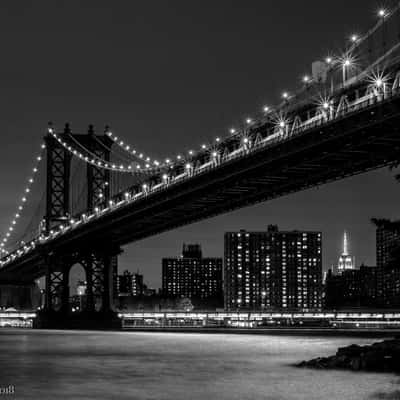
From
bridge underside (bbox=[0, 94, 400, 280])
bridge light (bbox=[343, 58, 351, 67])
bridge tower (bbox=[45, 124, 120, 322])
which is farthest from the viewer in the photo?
bridge tower (bbox=[45, 124, 120, 322])

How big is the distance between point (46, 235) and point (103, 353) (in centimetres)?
4951

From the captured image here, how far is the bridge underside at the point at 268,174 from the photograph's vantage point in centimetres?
4741

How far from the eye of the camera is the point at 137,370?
120 ft

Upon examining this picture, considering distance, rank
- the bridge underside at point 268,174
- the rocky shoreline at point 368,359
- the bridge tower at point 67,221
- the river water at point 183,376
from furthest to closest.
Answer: the bridge tower at point 67,221 → the bridge underside at point 268,174 → the rocky shoreline at point 368,359 → the river water at point 183,376

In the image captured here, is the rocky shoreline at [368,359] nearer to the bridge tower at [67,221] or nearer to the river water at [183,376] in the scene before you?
the river water at [183,376]

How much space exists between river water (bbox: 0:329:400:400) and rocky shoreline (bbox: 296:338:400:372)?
84 cm

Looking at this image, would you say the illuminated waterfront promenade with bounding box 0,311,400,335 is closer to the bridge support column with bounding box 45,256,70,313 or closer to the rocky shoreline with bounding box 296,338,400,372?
the bridge support column with bounding box 45,256,70,313

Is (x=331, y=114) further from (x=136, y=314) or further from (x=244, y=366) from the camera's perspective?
(x=136, y=314)

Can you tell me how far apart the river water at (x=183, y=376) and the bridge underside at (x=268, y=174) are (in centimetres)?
1004

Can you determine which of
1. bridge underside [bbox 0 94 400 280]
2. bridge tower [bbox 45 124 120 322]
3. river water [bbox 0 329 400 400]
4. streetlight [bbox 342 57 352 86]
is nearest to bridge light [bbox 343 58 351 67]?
streetlight [bbox 342 57 352 86]

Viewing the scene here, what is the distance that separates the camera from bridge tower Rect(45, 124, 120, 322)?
304ft

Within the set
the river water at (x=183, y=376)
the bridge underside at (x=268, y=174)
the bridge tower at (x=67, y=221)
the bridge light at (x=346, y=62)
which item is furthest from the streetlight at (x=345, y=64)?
the bridge tower at (x=67, y=221)

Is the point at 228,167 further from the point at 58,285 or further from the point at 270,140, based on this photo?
the point at 58,285

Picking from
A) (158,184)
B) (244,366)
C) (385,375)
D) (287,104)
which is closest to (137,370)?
(244,366)
